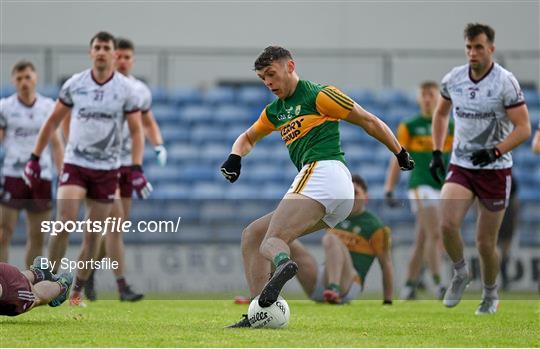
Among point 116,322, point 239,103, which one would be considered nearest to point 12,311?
point 116,322

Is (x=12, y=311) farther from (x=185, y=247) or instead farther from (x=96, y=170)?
(x=185, y=247)

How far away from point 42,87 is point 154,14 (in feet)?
10.2

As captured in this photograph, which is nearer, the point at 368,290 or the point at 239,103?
the point at 368,290

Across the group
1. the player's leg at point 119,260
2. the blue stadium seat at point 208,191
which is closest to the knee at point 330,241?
the player's leg at point 119,260

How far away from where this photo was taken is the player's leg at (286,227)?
7750mm

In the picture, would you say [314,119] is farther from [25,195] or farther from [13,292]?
[25,195]

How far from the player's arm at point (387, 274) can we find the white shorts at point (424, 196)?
1724 millimetres

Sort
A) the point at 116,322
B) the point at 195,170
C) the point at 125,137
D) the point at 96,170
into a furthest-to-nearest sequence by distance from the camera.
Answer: the point at 195,170
the point at 125,137
the point at 96,170
the point at 116,322

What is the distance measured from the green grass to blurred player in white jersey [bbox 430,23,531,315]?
723 mm

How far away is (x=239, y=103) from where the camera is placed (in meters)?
21.7

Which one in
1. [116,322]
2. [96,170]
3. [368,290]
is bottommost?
[368,290]

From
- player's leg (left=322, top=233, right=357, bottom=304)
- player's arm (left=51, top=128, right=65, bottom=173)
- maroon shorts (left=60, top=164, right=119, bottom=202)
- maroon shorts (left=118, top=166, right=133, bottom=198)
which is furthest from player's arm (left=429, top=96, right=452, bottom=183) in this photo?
player's arm (left=51, top=128, right=65, bottom=173)

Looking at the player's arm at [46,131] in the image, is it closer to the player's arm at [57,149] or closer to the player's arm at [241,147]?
the player's arm at [57,149]

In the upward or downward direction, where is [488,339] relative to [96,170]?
downward
